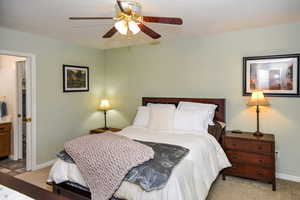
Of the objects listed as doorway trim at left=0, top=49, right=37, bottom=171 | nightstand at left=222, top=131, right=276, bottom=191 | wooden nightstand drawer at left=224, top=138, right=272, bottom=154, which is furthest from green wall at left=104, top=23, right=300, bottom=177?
Answer: doorway trim at left=0, top=49, right=37, bottom=171

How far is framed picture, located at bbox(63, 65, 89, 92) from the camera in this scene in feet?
13.4

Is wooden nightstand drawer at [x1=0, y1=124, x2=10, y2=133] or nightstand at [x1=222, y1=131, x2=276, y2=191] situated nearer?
nightstand at [x1=222, y1=131, x2=276, y2=191]

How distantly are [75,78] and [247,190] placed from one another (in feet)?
12.2

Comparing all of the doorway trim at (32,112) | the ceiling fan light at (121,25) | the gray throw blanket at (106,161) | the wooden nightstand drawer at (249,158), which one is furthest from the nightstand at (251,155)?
the doorway trim at (32,112)

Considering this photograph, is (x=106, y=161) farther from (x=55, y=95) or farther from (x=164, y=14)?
(x=55, y=95)

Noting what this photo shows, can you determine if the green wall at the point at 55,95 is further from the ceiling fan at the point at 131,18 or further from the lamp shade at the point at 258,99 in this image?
the lamp shade at the point at 258,99

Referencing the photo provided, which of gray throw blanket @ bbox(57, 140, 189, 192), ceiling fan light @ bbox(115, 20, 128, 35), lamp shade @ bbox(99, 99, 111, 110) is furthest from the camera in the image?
lamp shade @ bbox(99, 99, 111, 110)

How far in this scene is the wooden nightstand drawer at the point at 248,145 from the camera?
9.55ft

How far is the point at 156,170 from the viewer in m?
1.87

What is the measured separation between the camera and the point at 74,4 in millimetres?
2352

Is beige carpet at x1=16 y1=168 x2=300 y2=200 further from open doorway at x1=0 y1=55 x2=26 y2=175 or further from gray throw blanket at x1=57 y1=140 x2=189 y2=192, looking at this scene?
open doorway at x1=0 y1=55 x2=26 y2=175

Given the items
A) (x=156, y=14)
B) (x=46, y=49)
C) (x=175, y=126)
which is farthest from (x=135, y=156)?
(x=46, y=49)

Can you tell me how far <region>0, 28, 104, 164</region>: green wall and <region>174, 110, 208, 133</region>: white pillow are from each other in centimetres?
226

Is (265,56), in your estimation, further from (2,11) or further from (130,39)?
(2,11)
